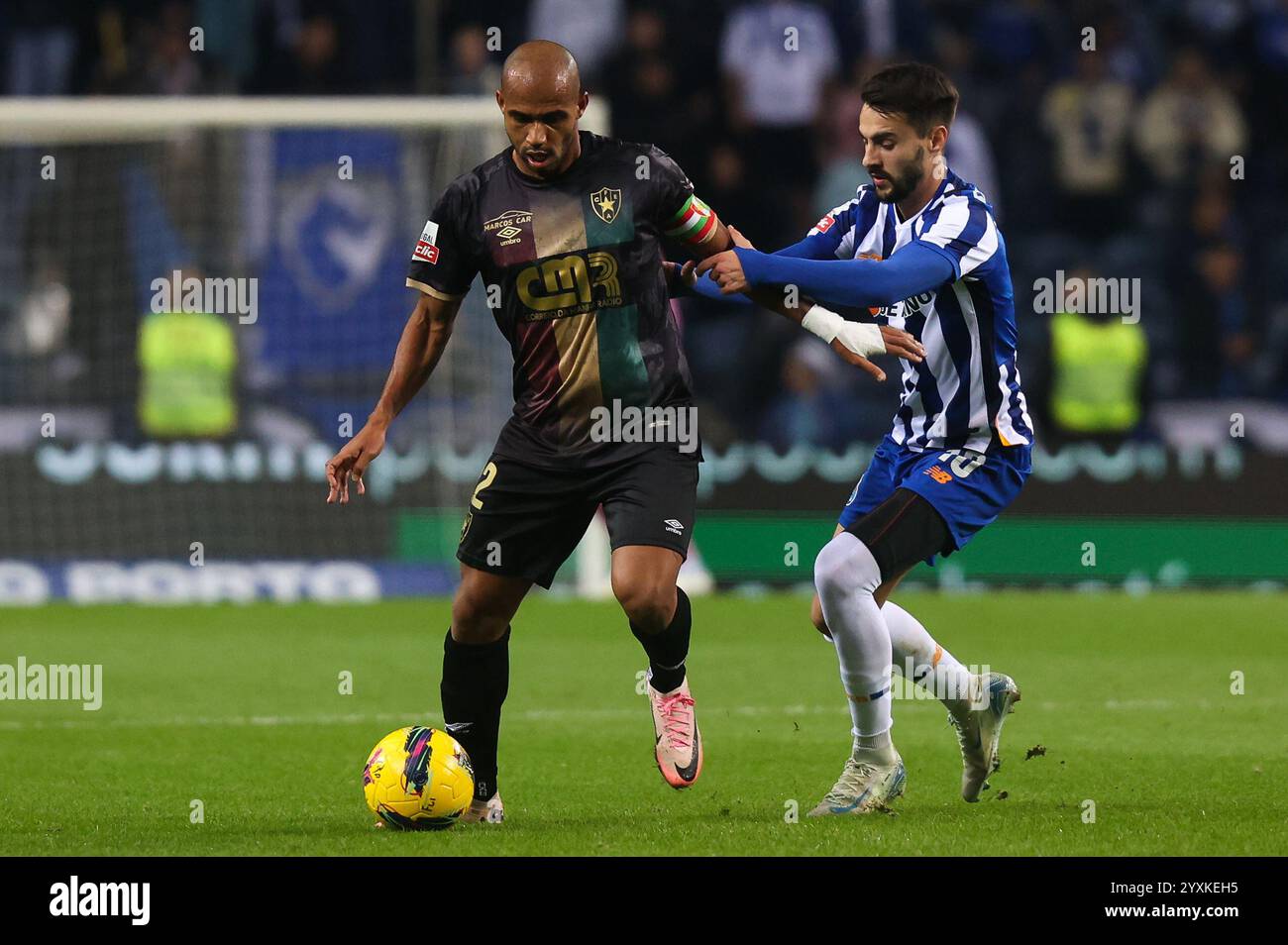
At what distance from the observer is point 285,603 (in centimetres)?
1380

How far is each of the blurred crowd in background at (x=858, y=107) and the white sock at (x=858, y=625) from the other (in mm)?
9783

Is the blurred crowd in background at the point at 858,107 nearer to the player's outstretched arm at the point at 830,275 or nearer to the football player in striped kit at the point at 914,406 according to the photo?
the football player in striped kit at the point at 914,406

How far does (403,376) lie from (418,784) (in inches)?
46.9

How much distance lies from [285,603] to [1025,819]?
8.24 metres

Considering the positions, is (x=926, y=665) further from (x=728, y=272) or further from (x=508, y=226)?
(x=508, y=226)

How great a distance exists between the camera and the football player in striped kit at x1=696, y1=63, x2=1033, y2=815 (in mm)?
6129

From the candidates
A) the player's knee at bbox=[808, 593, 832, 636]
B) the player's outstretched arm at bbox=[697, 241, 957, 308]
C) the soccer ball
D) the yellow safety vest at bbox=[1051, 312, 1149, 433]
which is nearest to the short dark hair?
the player's outstretched arm at bbox=[697, 241, 957, 308]

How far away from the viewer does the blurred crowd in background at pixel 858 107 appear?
16.6m

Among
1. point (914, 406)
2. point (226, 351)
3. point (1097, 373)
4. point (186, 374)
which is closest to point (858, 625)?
point (914, 406)

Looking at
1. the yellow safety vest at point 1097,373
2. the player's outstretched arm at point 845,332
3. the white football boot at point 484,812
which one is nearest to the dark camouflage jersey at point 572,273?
the player's outstretched arm at point 845,332

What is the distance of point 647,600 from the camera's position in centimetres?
620

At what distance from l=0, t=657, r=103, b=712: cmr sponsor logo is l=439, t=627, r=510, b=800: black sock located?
11.2 ft
